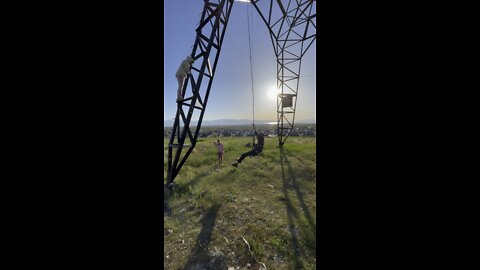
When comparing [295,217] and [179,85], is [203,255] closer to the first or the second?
[295,217]

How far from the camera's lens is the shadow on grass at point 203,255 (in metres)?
2.57

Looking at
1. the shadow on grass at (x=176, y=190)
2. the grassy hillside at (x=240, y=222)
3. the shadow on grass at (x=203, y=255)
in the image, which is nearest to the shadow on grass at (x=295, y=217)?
the grassy hillside at (x=240, y=222)

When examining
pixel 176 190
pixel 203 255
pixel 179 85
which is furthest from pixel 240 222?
pixel 179 85

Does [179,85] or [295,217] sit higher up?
[179,85]

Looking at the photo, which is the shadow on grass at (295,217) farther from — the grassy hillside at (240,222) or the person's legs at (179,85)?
the person's legs at (179,85)

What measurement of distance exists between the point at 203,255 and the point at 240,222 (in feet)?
3.51

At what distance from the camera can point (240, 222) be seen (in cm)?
366
